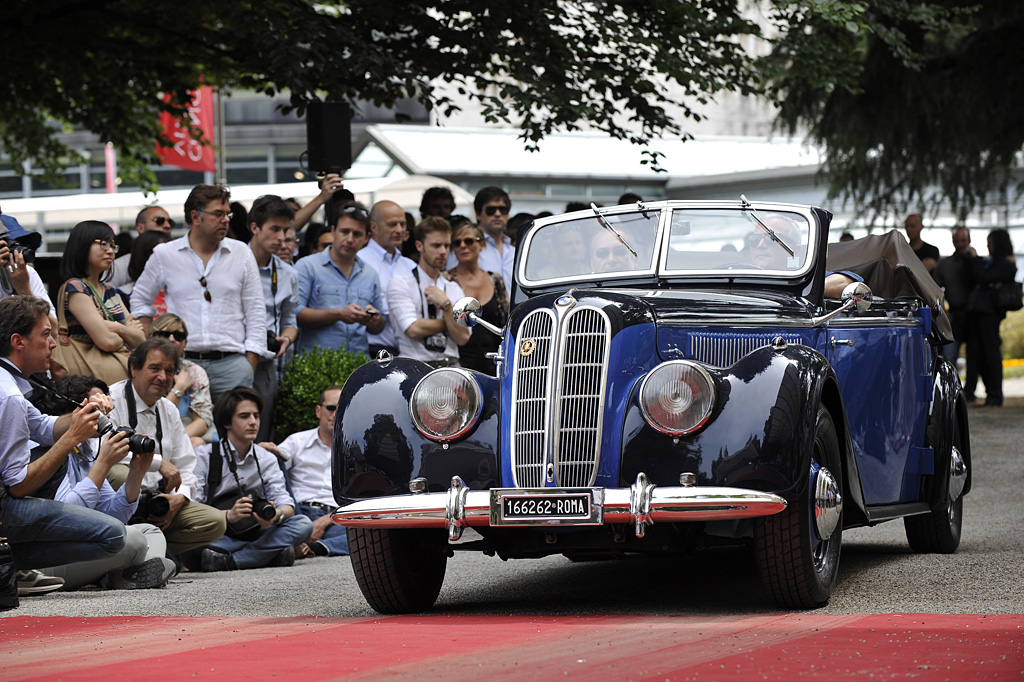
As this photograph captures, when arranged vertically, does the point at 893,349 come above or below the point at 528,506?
above

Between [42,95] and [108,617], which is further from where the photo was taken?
[42,95]

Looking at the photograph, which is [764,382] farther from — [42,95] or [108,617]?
[42,95]

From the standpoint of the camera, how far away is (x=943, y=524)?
8391mm

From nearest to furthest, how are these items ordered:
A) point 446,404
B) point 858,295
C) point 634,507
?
1. point 634,507
2. point 446,404
3. point 858,295

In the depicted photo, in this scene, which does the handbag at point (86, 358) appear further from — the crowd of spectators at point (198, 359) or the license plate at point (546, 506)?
the license plate at point (546, 506)

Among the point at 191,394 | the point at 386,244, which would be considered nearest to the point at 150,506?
the point at 191,394

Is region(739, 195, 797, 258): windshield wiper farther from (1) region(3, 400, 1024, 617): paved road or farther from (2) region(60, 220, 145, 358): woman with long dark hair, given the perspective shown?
(2) region(60, 220, 145, 358): woman with long dark hair

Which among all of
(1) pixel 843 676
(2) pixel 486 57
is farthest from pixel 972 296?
(1) pixel 843 676

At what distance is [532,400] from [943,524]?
3.25 meters

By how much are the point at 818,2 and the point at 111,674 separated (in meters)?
10.6

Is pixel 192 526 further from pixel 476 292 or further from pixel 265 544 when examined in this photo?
pixel 476 292

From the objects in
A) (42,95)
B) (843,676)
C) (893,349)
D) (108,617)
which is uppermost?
(42,95)

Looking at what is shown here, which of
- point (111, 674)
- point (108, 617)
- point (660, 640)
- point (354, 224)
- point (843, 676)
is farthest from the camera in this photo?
point (354, 224)

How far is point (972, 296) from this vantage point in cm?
1736
